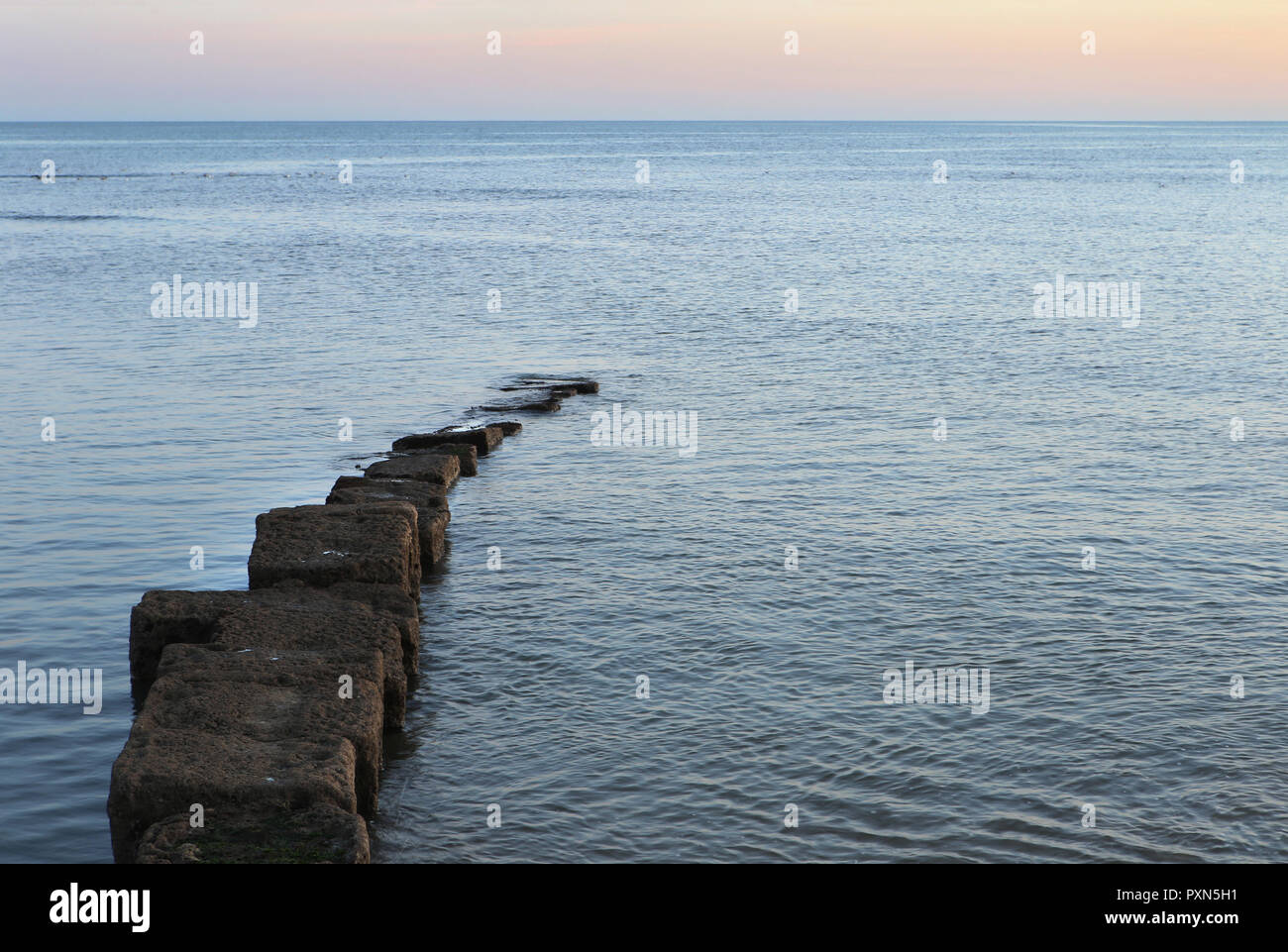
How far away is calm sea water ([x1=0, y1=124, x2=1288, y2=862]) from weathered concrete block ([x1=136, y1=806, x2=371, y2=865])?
1.40 m

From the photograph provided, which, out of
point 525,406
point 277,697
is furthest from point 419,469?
point 277,697

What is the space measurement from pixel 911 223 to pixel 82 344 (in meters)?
51.6

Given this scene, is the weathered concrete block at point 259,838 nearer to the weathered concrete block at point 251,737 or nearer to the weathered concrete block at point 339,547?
the weathered concrete block at point 251,737

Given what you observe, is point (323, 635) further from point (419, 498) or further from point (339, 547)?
point (419, 498)

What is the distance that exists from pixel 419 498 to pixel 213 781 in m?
8.48

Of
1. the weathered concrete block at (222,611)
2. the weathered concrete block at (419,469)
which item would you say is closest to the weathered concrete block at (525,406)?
the weathered concrete block at (419,469)

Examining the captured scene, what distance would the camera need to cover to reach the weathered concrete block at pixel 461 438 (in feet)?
70.8

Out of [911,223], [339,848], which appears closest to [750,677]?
[339,848]

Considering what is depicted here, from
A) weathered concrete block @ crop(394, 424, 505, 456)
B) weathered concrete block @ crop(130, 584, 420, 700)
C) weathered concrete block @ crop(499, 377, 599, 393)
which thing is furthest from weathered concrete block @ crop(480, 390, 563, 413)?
weathered concrete block @ crop(130, 584, 420, 700)

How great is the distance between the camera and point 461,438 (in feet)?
73.4

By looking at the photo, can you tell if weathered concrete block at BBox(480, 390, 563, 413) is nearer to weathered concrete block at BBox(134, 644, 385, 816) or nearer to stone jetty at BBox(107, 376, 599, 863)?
stone jetty at BBox(107, 376, 599, 863)

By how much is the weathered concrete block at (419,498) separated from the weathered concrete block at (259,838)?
7409 mm

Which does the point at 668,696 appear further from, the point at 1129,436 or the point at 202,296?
the point at 202,296

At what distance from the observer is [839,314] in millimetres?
39188
